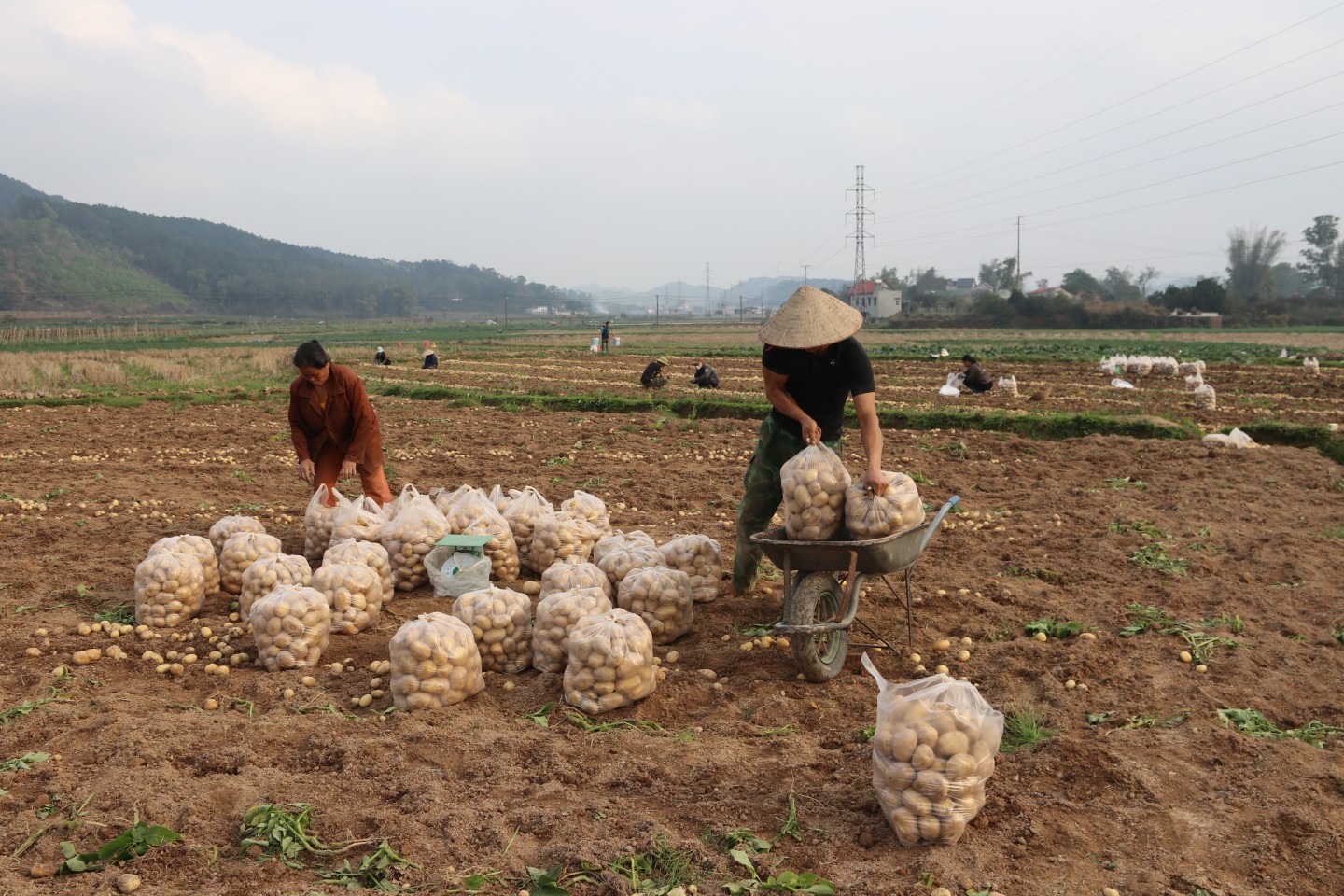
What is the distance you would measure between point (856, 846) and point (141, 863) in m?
2.54

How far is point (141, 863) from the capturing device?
10.5ft

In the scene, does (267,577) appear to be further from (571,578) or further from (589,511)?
(589,511)

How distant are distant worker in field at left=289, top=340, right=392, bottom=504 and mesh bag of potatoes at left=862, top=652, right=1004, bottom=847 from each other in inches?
219

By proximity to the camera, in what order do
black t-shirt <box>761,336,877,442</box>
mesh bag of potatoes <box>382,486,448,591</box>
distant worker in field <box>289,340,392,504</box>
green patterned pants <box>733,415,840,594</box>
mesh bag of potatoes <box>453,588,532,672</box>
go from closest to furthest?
mesh bag of potatoes <box>453,588,532,672</box> < black t-shirt <box>761,336,877,442</box> < green patterned pants <box>733,415,840,594</box> < mesh bag of potatoes <box>382,486,448,591</box> < distant worker in field <box>289,340,392,504</box>

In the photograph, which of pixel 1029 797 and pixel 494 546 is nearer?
pixel 1029 797

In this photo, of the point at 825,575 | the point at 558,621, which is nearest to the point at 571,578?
the point at 558,621

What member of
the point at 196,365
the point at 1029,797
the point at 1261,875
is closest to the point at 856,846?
the point at 1029,797

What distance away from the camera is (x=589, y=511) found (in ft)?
21.9

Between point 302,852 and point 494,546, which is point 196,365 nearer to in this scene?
point 494,546

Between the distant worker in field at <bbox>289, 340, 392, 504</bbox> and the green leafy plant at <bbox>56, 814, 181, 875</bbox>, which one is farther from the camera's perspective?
the distant worker in field at <bbox>289, 340, 392, 504</bbox>

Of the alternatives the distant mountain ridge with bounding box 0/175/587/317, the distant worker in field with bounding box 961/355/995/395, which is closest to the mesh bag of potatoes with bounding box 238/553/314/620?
the distant worker in field with bounding box 961/355/995/395

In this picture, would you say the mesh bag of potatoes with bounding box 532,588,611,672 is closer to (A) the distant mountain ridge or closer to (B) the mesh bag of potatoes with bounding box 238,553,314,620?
(B) the mesh bag of potatoes with bounding box 238,553,314,620

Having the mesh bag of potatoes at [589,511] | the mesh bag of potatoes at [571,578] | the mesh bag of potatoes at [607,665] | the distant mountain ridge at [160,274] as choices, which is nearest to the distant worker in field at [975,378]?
the mesh bag of potatoes at [589,511]

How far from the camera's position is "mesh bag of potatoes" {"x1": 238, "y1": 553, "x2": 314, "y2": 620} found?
554cm
